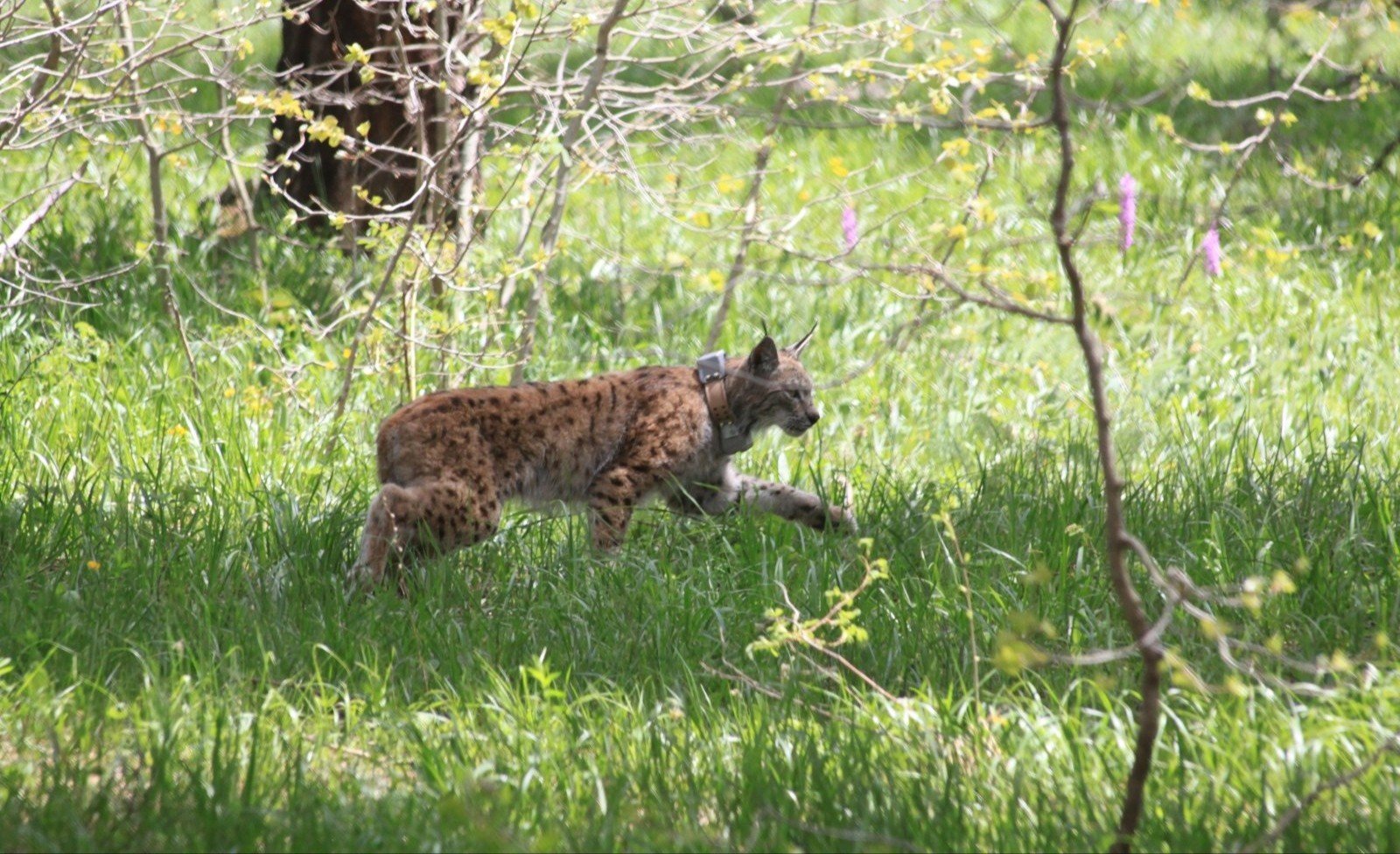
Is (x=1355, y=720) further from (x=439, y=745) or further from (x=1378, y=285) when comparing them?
(x=1378, y=285)

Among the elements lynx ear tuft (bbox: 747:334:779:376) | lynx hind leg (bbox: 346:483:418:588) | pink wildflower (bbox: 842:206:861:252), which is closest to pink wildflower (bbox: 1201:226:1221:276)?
pink wildflower (bbox: 842:206:861:252)

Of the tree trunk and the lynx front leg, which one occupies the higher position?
the tree trunk

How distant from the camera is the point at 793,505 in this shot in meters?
6.30

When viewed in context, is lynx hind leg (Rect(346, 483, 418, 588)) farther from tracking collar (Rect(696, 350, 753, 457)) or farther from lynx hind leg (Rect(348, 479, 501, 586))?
tracking collar (Rect(696, 350, 753, 457))

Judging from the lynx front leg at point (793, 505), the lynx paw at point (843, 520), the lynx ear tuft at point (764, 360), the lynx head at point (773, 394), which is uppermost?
the lynx ear tuft at point (764, 360)

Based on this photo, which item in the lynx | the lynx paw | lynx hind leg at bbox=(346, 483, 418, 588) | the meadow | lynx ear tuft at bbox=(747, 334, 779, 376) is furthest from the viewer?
lynx ear tuft at bbox=(747, 334, 779, 376)

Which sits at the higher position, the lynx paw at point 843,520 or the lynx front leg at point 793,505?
the lynx paw at point 843,520

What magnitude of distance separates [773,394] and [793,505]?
50 centimetres

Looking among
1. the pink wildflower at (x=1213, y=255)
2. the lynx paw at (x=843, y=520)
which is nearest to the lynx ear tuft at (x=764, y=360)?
the lynx paw at (x=843, y=520)

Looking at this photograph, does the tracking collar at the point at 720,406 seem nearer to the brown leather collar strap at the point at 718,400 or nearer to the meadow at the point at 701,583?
the brown leather collar strap at the point at 718,400

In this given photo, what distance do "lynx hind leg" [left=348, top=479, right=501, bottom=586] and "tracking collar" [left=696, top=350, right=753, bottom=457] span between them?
1.11 metres

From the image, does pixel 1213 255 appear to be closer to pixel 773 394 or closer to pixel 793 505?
pixel 773 394

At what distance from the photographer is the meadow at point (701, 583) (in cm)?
376

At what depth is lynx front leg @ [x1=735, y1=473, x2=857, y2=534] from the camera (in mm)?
6008
